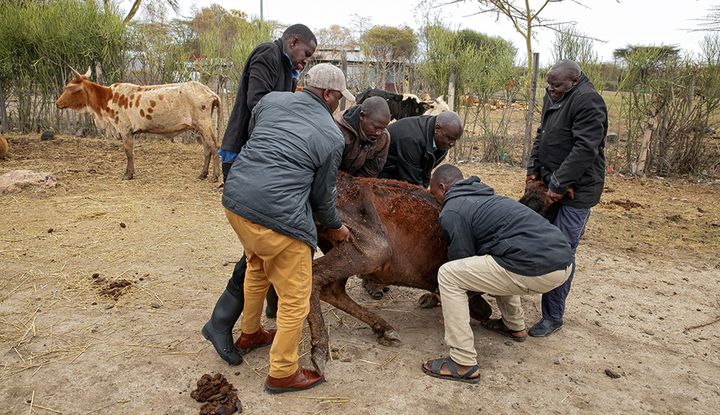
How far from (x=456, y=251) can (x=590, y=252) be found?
3.30 metres

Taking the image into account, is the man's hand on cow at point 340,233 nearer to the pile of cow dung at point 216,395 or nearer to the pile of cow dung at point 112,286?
the pile of cow dung at point 216,395

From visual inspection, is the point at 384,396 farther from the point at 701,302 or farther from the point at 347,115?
the point at 701,302

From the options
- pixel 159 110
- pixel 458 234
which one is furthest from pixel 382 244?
pixel 159 110

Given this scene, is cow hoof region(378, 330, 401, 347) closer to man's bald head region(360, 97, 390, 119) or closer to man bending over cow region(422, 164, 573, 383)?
man bending over cow region(422, 164, 573, 383)

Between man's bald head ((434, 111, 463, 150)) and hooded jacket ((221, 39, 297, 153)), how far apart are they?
1360mm

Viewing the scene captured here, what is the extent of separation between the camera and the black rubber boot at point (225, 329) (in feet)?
11.2

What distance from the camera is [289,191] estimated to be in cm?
277

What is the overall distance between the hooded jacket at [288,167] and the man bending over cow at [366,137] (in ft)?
3.52

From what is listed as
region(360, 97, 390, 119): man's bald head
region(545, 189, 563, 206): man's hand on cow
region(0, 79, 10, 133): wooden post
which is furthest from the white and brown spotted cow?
region(545, 189, 563, 206): man's hand on cow

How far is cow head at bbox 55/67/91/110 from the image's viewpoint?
970 cm

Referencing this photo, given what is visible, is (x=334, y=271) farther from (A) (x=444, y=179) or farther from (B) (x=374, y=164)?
(B) (x=374, y=164)

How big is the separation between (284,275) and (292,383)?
0.68 meters

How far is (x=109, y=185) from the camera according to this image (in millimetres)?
8812

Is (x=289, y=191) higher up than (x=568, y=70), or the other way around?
(x=568, y=70)
